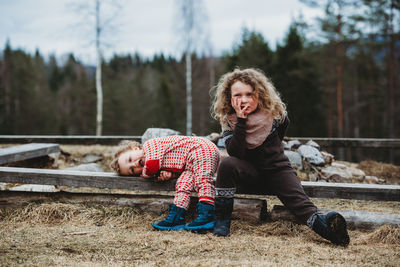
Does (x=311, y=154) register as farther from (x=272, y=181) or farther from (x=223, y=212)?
(x=223, y=212)

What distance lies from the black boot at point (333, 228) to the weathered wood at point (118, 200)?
647 millimetres

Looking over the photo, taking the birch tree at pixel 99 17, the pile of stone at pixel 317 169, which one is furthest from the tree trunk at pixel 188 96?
the pile of stone at pixel 317 169

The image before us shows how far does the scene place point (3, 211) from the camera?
3.21 meters

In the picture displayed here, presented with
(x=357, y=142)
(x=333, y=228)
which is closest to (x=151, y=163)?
(x=333, y=228)

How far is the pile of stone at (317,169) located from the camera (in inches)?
186

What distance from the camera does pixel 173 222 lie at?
2.79 meters

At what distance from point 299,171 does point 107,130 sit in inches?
948

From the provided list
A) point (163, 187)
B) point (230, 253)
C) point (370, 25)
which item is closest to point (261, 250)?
point (230, 253)

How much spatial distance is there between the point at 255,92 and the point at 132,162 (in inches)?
52.2

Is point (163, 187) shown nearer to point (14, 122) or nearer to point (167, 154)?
point (167, 154)

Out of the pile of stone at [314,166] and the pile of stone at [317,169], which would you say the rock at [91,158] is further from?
the pile of stone at [317,169]

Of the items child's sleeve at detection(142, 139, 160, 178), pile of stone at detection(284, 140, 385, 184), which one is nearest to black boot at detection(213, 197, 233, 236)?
child's sleeve at detection(142, 139, 160, 178)

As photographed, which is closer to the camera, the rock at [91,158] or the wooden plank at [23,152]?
the wooden plank at [23,152]

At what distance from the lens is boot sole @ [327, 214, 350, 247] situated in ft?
7.66
